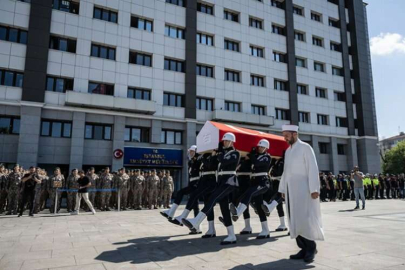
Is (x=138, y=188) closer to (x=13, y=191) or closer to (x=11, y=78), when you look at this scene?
(x=13, y=191)

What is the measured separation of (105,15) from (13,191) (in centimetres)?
1618

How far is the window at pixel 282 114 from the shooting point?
98.9 feet

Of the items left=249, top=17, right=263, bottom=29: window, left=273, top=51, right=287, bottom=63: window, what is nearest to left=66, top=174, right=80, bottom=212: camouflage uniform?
left=249, top=17, right=263, bottom=29: window

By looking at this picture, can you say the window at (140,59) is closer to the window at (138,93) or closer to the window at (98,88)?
the window at (138,93)

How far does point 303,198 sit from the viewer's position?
5.07m

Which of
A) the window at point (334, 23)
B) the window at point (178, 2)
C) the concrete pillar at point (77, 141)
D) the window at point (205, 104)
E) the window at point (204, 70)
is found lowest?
the concrete pillar at point (77, 141)

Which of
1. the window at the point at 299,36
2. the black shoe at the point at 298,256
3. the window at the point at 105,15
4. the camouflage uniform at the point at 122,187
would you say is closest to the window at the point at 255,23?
the window at the point at 299,36

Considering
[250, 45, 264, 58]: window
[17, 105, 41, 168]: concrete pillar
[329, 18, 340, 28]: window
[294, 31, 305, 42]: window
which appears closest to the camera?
[17, 105, 41, 168]: concrete pillar

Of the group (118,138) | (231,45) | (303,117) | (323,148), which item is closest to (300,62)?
(303,117)

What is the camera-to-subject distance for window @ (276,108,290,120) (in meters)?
30.2

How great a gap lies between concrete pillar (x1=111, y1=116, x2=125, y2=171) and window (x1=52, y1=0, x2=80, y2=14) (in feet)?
29.4

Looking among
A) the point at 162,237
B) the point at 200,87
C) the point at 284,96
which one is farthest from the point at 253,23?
the point at 162,237

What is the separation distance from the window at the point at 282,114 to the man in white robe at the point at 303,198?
25.5 m

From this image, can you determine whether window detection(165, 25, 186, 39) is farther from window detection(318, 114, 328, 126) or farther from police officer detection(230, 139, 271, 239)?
police officer detection(230, 139, 271, 239)
